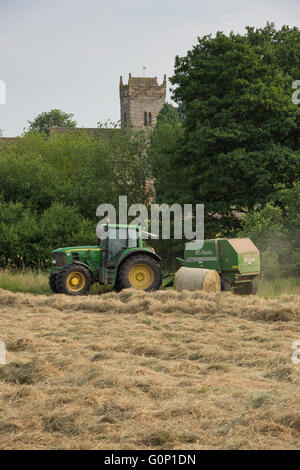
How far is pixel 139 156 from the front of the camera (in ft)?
103

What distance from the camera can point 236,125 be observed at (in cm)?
2522

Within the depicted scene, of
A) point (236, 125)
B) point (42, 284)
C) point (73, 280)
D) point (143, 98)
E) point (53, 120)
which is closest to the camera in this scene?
point (73, 280)

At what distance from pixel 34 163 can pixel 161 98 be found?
70.0 metres

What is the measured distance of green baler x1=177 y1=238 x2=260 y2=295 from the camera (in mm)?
15953

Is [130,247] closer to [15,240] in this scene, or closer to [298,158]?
[15,240]

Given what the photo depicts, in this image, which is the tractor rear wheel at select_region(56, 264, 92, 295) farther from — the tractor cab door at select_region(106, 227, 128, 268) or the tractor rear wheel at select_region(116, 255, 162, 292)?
the tractor rear wheel at select_region(116, 255, 162, 292)

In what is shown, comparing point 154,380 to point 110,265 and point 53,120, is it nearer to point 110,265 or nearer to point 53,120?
point 110,265

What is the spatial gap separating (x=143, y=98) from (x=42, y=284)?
77.9m

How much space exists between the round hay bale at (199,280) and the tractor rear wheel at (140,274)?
953mm

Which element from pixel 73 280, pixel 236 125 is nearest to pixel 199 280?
pixel 73 280

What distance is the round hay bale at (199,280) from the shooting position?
15.3 meters

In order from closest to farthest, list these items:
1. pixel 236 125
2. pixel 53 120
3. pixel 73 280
Result: pixel 73 280, pixel 236 125, pixel 53 120

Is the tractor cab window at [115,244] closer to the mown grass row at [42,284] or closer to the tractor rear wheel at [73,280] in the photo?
the tractor rear wheel at [73,280]
